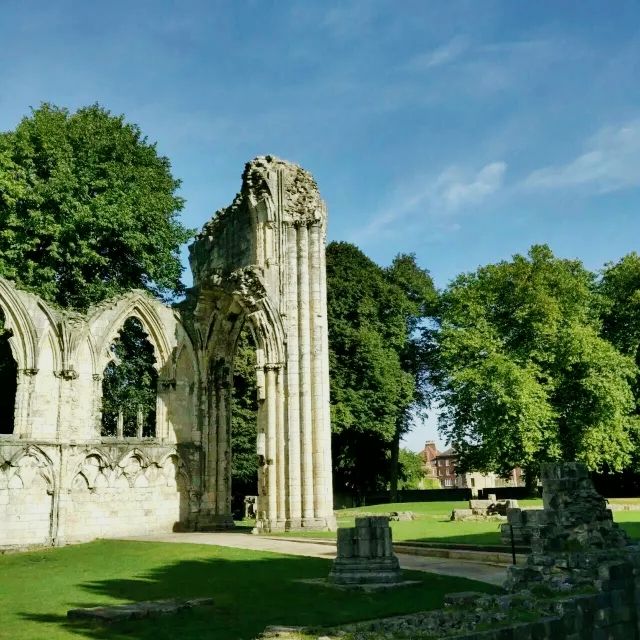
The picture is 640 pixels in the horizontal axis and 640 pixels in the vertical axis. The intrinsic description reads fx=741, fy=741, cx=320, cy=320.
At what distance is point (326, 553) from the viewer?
13531 mm

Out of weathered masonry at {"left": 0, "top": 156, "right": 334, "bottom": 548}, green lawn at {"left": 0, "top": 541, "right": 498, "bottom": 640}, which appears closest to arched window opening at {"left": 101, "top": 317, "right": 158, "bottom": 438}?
weathered masonry at {"left": 0, "top": 156, "right": 334, "bottom": 548}

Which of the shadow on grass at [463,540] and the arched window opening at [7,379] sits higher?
the arched window opening at [7,379]

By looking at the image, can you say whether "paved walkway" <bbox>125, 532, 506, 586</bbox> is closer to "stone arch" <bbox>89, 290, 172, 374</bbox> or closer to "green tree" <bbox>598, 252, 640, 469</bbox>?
"stone arch" <bbox>89, 290, 172, 374</bbox>

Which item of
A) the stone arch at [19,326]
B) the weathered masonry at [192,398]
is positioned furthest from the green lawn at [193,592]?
the stone arch at [19,326]

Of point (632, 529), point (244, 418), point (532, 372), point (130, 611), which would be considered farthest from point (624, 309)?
point (130, 611)

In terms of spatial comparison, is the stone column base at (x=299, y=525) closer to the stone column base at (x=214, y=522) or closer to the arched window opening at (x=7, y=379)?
the stone column base at (x=214, y=522)

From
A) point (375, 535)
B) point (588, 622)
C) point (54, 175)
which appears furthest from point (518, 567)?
point (54, 175)

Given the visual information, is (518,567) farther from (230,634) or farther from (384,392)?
(384,392)

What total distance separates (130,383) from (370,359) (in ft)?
40.9

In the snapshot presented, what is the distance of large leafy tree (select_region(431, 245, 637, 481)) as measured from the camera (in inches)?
1120

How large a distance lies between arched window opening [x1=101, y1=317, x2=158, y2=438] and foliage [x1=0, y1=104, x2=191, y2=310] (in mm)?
1837

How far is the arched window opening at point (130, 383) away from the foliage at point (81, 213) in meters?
1.84

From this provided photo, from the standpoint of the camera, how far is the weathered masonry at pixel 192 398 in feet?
59.0

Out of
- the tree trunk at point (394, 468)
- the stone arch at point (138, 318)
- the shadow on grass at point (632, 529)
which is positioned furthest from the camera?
the tree trunk at point (394, 468)
